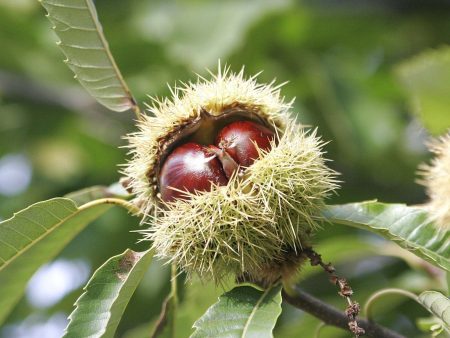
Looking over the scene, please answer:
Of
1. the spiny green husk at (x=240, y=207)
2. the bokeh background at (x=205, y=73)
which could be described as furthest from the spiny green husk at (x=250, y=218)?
the bokeh background at (x=205, y=73)

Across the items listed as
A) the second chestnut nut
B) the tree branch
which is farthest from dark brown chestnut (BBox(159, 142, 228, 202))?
the tree branch

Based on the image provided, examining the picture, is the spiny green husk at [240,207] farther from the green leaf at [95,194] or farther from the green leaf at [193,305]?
the green leaf at [193,305]

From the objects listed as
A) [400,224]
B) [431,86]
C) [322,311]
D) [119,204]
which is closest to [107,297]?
[119,204]

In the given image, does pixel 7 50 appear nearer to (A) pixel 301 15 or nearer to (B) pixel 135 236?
(B) pixel 135 236

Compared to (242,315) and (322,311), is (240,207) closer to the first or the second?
(242,315)

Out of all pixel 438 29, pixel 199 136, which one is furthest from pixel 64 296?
pixel 438 29

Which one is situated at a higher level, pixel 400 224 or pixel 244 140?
pixel 244 140
